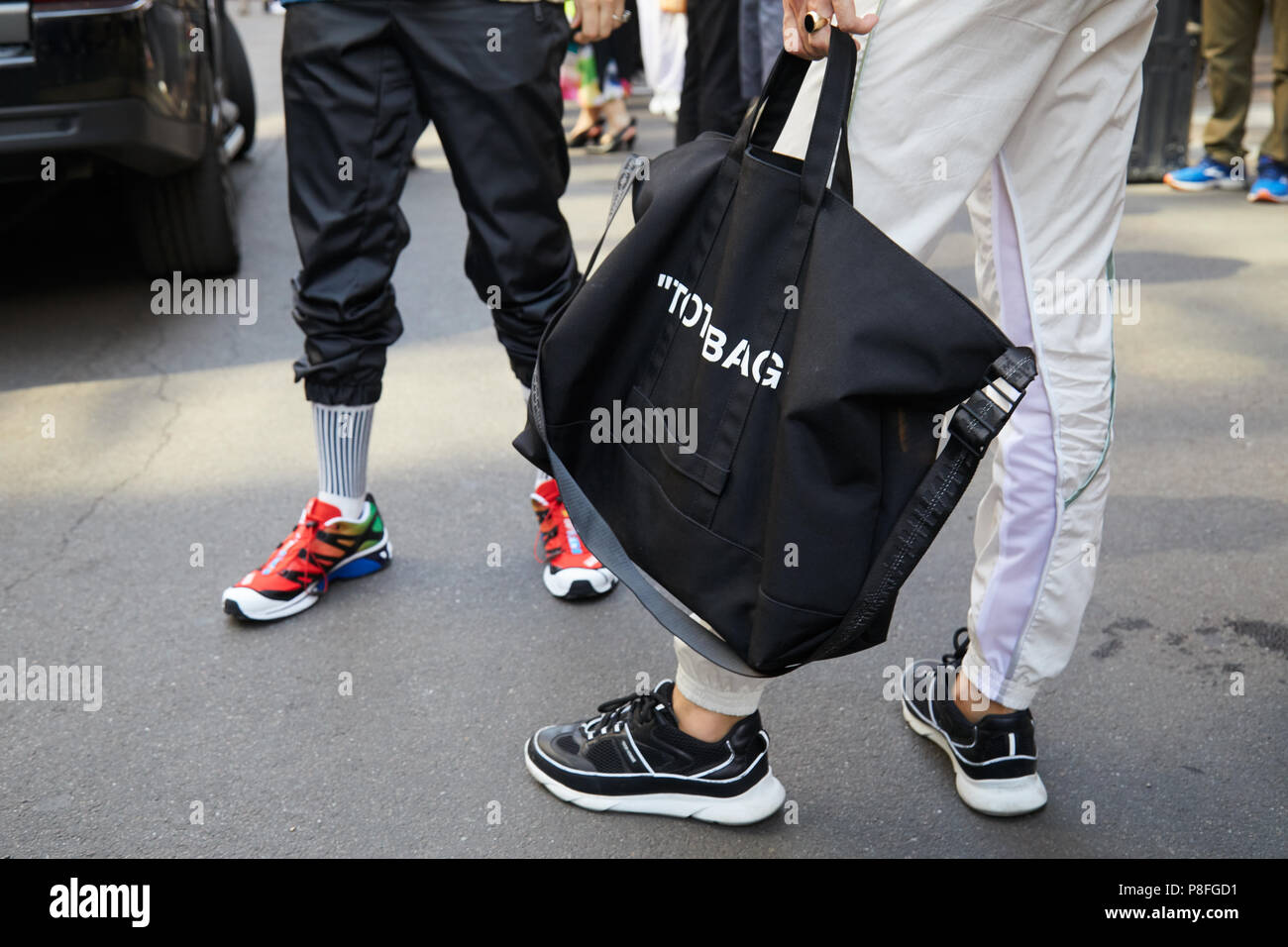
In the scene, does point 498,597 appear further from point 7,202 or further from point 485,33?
point 7,202

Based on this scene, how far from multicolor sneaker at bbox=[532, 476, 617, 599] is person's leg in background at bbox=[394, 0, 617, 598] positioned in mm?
347

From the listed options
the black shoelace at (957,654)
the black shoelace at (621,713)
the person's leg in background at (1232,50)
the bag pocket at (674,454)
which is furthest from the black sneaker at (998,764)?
the person's leg in background at (1232,50)

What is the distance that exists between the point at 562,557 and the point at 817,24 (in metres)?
1.42

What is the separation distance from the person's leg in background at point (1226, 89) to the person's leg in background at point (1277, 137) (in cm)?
20

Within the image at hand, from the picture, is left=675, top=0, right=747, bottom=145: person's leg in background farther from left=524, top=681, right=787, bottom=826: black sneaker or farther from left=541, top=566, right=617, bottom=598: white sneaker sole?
Result: left=524, top=681, right=787, bottom=826: black sneaker

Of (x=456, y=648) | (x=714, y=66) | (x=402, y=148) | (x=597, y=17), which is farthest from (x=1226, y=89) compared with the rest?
(x=456, y=648)

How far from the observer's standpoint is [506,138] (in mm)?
2354

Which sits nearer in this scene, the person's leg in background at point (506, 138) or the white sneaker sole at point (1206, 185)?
the person's leg in background at point (506, 138)

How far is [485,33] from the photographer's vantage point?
2.29 meters

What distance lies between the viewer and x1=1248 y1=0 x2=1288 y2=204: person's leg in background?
5727 mm

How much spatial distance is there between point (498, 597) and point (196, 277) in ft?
8.30

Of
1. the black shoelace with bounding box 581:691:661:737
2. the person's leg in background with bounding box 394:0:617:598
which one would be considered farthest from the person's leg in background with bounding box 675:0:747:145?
the black shoelace with bounding box 581:691:661:737

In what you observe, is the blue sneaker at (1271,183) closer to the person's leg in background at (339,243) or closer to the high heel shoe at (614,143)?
the high heel shoe at (614,143)

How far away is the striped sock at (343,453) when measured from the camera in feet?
8.29
